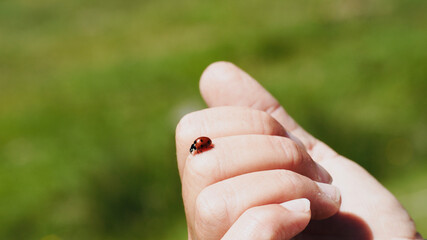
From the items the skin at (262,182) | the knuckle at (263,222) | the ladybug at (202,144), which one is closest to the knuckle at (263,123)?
the skin at (262,182)

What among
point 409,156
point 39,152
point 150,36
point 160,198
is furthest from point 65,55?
point 409,156

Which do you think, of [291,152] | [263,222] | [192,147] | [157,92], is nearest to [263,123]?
[291,152]

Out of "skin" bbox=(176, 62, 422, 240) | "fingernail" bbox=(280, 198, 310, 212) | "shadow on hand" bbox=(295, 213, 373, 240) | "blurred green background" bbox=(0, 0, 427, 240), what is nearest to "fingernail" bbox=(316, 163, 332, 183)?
"skin" bbox=(176, 62, 422, 240)

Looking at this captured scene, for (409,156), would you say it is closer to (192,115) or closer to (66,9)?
(192,115)

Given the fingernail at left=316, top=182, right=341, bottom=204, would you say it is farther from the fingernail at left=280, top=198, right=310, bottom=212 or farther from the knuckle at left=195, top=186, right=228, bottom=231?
the knuckle at left=195, top=186, right=228, bottom=231

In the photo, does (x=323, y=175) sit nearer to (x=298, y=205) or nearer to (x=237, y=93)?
(x=298, y=205)
